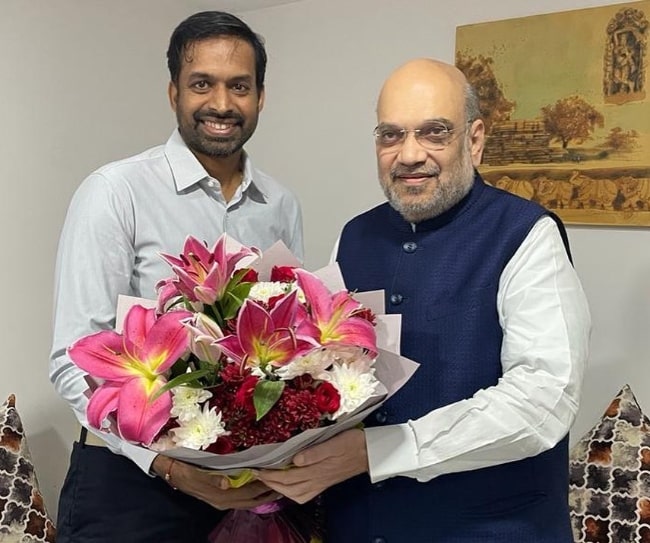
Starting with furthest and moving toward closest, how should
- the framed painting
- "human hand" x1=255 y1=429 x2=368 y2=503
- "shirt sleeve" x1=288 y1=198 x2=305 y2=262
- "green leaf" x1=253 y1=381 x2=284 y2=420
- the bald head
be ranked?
the framed painting
"shirt sleeve" x1=288 y1=198 x2=305 y2=262
the bald head
"human hand" x1=255 y1=429 x2=368 y2=503
"green leaf" x1=253 y1=381 x2=284 y2=420

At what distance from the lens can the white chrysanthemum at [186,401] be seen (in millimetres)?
1080

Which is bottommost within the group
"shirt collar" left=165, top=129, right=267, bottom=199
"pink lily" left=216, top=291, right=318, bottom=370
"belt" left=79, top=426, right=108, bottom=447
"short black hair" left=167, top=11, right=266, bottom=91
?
"belt" left=79, top=426, right=108, bottom=447

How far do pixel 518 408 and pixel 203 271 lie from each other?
520 mm

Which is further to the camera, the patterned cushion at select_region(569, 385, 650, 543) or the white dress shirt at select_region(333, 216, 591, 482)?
the patterned cushion at select_region(569, 385, 650, 543)

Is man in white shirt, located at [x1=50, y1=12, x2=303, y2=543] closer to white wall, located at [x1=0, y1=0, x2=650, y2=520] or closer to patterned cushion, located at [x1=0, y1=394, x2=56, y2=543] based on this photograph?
patterned cushion, located at [x1=0, y1=394, x2=56, y2=543]

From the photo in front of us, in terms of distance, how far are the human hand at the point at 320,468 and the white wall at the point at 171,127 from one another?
1235mm

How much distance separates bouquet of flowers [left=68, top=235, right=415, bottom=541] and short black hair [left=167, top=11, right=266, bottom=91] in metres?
0.78

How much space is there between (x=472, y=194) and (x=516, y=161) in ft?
3.30

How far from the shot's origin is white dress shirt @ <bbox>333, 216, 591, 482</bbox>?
49.3 inches

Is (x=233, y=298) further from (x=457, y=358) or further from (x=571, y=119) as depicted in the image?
(x=571, y=119)

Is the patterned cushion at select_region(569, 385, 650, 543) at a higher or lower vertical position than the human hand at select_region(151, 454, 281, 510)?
lower

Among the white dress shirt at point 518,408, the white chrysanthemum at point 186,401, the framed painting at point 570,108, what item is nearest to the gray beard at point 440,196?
the white dress shirt at point 518,408

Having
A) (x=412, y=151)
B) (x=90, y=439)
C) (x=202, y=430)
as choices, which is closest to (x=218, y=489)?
(x=202, y=430)

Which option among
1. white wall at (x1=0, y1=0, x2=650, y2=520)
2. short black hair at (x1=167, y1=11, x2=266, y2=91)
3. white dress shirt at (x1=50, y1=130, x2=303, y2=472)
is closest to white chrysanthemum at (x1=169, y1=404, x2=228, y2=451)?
white dress shirt at (x1=50, y1=130, x2=303, y2=472)
